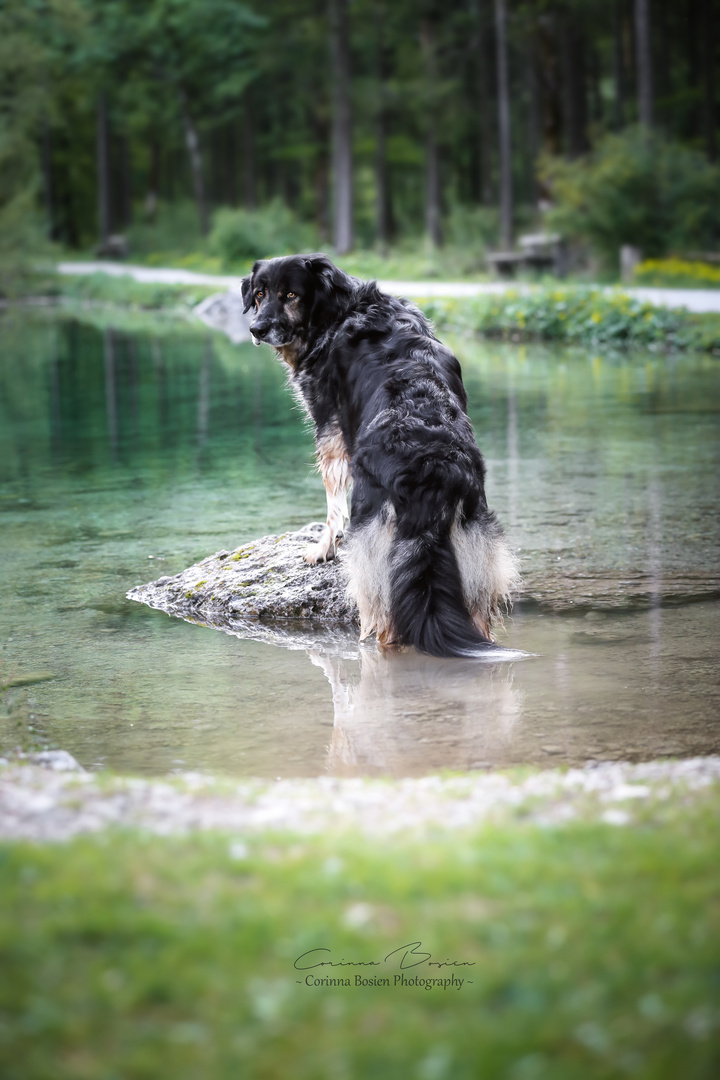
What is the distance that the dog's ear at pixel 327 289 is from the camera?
7.38 meters

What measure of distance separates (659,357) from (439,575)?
16.2 meters

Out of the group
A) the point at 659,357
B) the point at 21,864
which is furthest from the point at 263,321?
the point at 659,357

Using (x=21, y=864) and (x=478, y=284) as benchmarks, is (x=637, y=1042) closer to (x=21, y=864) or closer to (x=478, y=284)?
(x=21, y=864)

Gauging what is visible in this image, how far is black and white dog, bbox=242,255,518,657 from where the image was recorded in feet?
20.6

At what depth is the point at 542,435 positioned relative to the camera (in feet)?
46.0

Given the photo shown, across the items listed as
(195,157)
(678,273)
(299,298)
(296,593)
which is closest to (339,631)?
(296,593)

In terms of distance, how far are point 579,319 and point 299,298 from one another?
707 inches

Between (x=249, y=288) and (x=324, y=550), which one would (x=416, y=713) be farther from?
(x=249, y=288)

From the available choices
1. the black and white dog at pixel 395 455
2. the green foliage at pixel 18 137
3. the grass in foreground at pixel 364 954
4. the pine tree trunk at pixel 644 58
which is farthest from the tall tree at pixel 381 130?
the grass in foreground at pixel 364 954

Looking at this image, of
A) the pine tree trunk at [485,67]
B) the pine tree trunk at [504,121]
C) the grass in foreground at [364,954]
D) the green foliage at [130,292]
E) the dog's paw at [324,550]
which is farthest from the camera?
the pine tree trunk at [485,67]

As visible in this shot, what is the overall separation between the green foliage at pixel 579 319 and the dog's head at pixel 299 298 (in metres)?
15.0

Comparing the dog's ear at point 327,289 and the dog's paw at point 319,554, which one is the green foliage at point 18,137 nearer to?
the dog's paw at point 319,554

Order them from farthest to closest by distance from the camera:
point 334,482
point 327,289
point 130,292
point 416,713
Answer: point 130,292, point 334,482, point 327,289, point 416,713

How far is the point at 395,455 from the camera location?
6.43 metres
